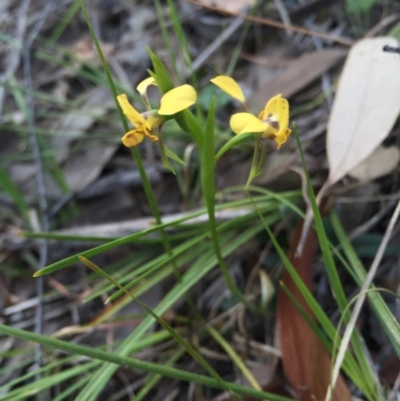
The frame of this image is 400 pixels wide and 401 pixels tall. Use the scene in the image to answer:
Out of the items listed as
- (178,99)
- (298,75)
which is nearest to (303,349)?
(178,99)

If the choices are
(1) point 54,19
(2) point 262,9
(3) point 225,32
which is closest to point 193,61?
(3) point 225,32

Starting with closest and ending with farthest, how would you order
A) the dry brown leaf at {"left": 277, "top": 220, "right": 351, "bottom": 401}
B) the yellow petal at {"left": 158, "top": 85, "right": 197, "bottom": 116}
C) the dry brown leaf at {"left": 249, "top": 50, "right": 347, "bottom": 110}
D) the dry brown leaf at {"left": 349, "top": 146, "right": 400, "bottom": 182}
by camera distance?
the yellow petal at {"left": 158, "top": 85, "right": 197, "bottom": 116} → the dry brown leaf at {"left": 277, "top": 220, "right": 351, "bottom": 401} → the dry brown leaf at {"left": 349, "top": 146, "right": 400, "bottom": 182} → the dry brown leaf at {"left": 249, "top": 50, "right": 347, "bottom": 110}

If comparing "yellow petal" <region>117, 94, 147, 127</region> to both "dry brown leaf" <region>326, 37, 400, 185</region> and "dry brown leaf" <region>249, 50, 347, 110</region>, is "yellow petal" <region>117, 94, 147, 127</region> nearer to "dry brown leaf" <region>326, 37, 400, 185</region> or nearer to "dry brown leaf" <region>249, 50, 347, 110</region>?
"dry brown leaf" <region>326, 37, 400, 185</region>

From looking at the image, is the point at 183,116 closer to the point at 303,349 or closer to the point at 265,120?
the point at 265,120

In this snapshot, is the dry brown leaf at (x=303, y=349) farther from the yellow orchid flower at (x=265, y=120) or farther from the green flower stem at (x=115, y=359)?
the yellow orchid flower at (x=265, y=120)

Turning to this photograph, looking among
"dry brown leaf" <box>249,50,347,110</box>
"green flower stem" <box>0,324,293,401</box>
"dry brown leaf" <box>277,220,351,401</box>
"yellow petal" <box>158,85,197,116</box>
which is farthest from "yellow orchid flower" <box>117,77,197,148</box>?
"dry brown leaf" <box>249,50,347,110</box>

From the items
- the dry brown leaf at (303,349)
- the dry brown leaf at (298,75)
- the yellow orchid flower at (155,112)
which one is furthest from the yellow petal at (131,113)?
the dry brown leaf at (298,75)
